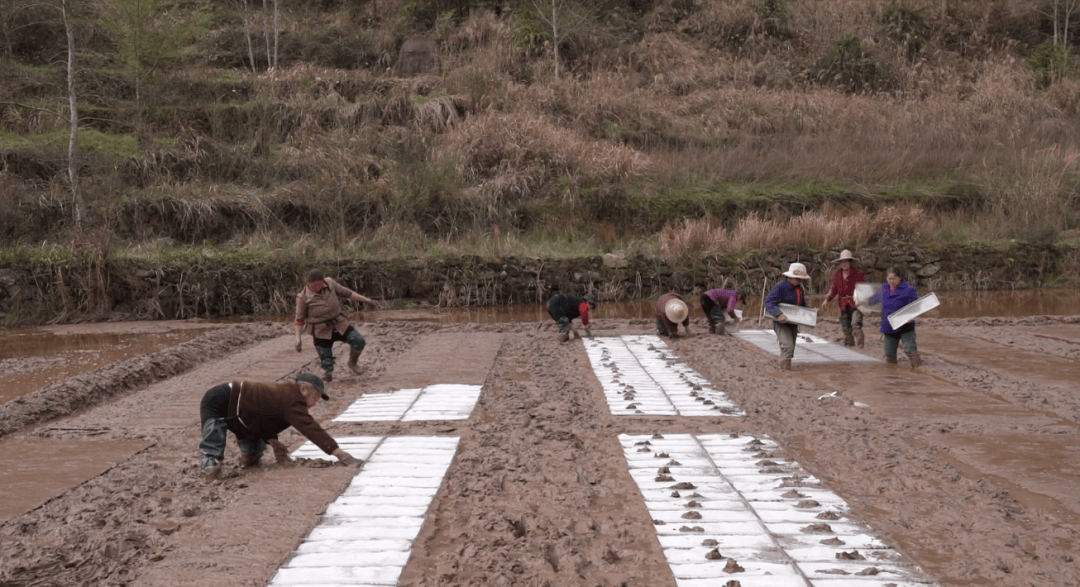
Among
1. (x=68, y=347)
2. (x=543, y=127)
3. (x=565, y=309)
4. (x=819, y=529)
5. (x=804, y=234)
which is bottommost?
(x=68, y=347)

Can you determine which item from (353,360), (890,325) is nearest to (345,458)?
(353,360)

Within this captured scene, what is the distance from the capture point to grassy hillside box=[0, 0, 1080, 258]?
69.0ft

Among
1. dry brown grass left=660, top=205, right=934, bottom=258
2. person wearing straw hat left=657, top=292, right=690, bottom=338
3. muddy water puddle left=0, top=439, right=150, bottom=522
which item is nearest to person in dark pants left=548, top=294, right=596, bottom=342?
person wearing straw hat left=657, top=292, right=690, bottom=338

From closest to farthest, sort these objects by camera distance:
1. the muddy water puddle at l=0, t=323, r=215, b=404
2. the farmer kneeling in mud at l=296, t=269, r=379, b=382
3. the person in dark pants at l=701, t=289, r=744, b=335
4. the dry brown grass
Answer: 1. the farmer kneeling in mud at l=296, t=269, r=379, b=382
2. the muddy water puddle at l=0, t=323, r=215, b=404
3. the person in dark pants at l=701, t=289, r=744, b=335
4. the dry brown grass

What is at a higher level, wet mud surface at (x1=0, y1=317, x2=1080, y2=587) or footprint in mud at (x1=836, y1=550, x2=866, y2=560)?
footprint in mud at (x1=836, y1=550, x2=866, y2=560)

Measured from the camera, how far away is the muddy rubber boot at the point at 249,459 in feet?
19.7

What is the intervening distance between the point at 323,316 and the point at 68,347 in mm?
6128

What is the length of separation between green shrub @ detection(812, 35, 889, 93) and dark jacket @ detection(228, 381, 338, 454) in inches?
1148

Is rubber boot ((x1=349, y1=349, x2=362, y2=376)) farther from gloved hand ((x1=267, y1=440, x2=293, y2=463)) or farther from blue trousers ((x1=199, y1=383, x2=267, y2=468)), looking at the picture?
blue trousers ((x1=199, y1=383, x2=267, y2=468))

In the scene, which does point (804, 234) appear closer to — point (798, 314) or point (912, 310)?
point (912, 310)

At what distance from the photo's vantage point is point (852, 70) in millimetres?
31547

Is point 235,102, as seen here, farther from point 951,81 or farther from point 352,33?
point 951,81

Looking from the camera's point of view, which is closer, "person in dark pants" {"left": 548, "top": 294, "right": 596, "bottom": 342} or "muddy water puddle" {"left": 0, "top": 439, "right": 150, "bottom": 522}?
"muddy water puddle" {"left": 0, "top": 439, "right": 150, "bottom": 522}

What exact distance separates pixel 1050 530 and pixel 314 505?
3.77 metres
